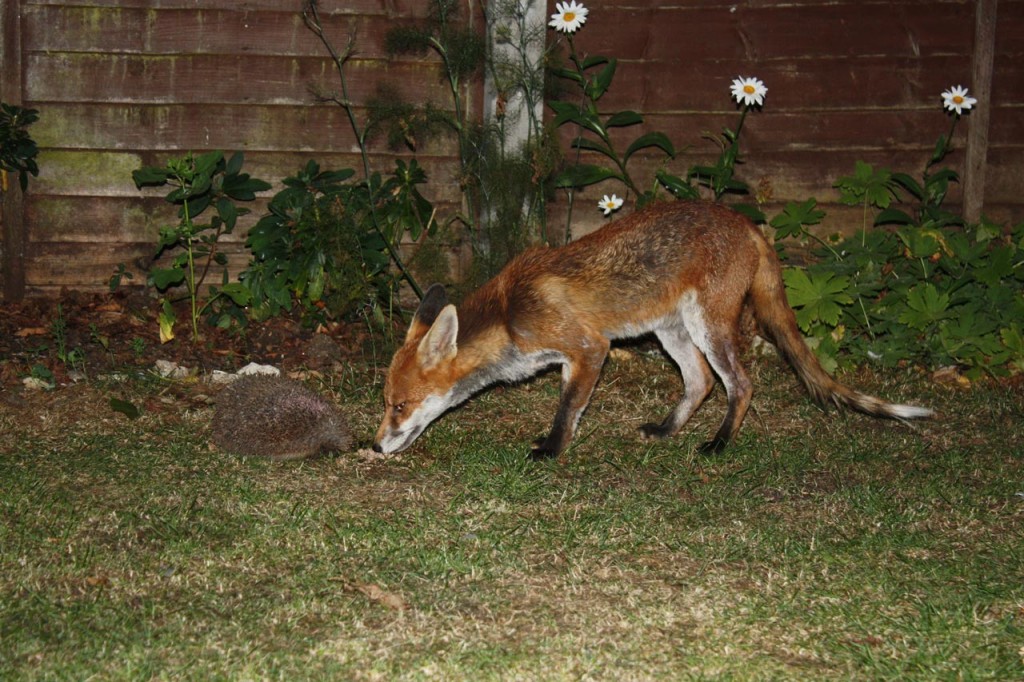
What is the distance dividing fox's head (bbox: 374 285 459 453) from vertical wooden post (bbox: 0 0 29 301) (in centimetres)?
369

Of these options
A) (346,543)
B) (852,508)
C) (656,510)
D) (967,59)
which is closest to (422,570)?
(346,543)

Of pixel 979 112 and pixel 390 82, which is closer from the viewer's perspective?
pixel 390 82

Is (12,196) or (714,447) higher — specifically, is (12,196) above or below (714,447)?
above

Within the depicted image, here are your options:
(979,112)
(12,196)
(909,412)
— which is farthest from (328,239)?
(979,112)

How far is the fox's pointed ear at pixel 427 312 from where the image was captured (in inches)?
212

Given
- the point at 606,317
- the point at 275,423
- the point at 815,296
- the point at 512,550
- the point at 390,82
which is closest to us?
the point at 512,550

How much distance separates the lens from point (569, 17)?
6949 millimetres

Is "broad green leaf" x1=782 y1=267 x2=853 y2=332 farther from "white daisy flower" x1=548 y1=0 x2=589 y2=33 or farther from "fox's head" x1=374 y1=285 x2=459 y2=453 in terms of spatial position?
"fox's head" x1=374 y1=285 x2=459 y2=453

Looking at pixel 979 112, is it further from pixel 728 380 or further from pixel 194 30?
pixel 194 30

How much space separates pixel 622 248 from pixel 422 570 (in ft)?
7.54

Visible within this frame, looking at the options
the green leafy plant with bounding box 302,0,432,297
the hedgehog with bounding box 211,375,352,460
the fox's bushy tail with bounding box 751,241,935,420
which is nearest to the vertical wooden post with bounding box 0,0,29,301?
the green leafy plant with bounding box 302,0,432,297

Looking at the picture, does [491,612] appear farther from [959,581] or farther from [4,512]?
[4,512]

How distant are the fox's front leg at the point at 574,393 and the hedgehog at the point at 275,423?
3.57ft

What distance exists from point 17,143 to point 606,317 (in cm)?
432
